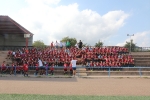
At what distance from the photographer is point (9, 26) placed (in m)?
28.2

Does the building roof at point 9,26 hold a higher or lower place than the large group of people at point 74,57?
higher

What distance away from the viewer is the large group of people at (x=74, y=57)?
21.2 meters

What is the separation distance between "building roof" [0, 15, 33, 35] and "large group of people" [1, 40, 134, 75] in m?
4.84

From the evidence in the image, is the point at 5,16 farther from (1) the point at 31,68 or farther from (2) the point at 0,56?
(1) the point at 31,68

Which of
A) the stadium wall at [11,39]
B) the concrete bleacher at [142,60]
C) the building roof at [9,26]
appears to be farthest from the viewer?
the stadium wall at [11,39]

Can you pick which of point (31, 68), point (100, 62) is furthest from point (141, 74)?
point (31, 68)

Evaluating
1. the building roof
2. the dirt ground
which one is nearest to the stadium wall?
the building roof

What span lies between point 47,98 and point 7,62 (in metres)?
15.3

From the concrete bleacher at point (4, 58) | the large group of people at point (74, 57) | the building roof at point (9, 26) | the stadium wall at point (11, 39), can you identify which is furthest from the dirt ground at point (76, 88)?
the stadium wall at point (11, 39)

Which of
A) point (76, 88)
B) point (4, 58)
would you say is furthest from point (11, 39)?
point (76, 88)

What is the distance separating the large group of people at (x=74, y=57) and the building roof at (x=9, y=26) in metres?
4.84

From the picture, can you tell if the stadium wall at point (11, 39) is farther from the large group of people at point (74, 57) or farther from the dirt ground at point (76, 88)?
the dirt ground at point (76, 88)

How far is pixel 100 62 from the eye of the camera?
888 inches

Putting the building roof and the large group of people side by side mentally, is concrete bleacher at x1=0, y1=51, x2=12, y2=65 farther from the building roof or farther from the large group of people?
the building roof
